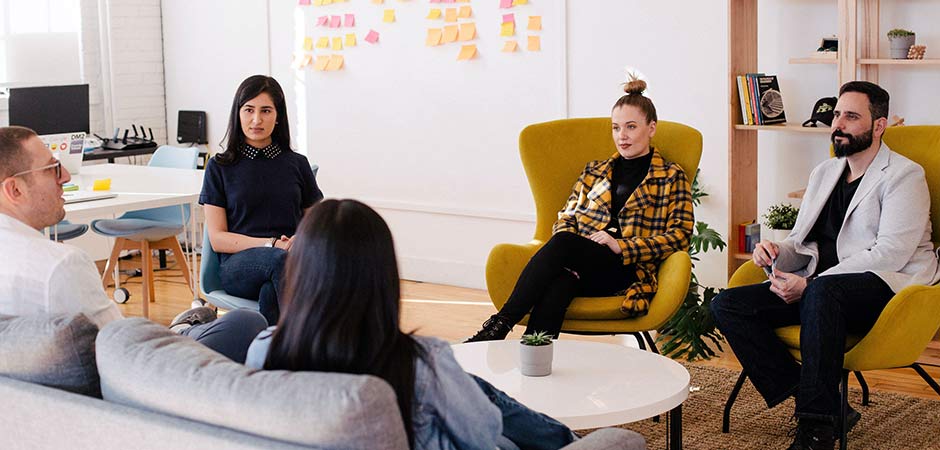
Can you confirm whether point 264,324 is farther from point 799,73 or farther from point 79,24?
point 79,24

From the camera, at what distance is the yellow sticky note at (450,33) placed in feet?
19.4

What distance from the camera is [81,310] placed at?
2395mm

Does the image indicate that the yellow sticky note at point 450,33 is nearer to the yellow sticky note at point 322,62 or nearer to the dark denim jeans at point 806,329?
the yellow sticky note at point 322,62

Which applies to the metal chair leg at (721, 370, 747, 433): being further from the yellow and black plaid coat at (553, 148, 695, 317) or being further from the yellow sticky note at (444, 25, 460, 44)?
the yellow sticky note at (444, 25, 460, 44)

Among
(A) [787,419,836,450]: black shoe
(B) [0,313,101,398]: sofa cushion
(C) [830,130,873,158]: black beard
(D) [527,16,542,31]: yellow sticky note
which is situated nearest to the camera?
(B) [0,313,101,398]: sofa cushion

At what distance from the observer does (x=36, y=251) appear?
2398mm

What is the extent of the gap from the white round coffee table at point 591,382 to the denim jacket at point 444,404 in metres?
0.81

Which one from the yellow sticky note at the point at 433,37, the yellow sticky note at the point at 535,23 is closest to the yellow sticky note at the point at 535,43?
the yellow sticky note at the point at 535,23

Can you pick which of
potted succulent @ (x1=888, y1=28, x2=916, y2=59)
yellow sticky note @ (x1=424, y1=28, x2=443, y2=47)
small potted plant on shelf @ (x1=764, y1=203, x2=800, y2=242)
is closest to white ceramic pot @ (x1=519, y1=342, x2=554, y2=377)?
small potted plant on shelf @ (x1=764, y1=203, x2=800, y2=242)

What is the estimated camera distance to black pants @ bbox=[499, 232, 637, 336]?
386 centimetres

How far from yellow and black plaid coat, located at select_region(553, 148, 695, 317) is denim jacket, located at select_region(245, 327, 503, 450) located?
192cm

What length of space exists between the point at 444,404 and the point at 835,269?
209 cm

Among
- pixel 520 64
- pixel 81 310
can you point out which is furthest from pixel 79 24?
pixel 81 310

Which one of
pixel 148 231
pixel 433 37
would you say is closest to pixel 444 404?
pixel 148 231
